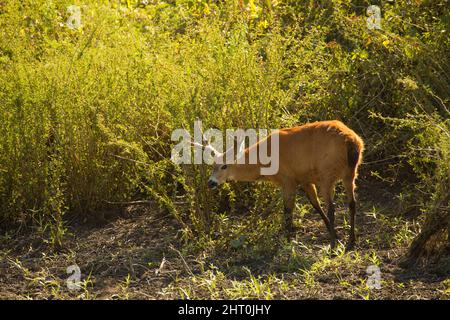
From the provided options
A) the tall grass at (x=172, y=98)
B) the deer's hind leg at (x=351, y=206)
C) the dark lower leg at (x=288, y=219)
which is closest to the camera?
the deer's hind leg at (x=351, y=206)

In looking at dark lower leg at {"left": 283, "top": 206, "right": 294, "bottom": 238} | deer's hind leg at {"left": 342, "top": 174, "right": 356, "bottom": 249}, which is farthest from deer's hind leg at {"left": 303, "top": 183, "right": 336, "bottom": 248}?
dark lower leg at {"left": 283, "top": 206, "right": 294, "bottom": 238}

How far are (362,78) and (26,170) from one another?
398 cm

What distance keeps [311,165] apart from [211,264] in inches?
58.6

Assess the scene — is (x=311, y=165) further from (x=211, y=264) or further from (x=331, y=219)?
(x=211, y=264)

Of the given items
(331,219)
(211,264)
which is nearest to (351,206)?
(331,219)

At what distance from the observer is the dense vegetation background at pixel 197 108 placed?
25.2ft

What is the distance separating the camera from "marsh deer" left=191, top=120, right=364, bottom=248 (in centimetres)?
746

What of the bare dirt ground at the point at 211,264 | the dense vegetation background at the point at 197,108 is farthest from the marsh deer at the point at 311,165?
the bare dirt ground at the point at 211,264

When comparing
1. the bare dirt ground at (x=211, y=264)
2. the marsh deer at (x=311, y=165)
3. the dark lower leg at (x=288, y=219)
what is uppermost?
the marsh deer at (x=311, y=165)

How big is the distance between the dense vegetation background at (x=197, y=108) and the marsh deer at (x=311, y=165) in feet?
0.57

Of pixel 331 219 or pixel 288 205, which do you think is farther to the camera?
pixel 288 205

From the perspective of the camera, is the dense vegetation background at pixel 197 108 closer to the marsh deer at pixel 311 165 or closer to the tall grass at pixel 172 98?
the tall grass at pixel 172 98

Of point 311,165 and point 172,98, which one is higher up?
point 172,98

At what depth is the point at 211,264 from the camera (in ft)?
23.0
